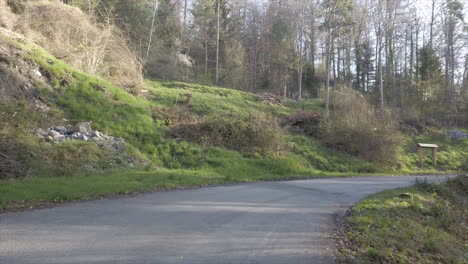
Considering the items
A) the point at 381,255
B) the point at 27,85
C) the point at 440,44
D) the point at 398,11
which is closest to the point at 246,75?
the point at 398,11

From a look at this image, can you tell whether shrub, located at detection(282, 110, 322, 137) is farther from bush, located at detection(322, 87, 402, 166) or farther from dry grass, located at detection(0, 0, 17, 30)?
dry grass, located at detection(0, 0, 17, 30)

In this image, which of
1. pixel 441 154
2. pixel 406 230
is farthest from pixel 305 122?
pixel 406 230

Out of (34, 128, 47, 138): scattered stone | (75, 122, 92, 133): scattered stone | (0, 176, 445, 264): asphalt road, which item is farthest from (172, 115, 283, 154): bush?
(0, 176, 445, 264): asphalt road

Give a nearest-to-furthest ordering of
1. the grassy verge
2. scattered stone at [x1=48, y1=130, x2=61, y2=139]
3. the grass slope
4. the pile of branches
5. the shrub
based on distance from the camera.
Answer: the grassy verge < the grass slope < scattered stone at [x1=48, y1=130, x2=61, y2=139] < the shrub < the pile of branches

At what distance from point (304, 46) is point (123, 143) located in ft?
119

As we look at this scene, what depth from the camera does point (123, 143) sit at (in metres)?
16.4

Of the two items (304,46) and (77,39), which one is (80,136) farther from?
(304,46)

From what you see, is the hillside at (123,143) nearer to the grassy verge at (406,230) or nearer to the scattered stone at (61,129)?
the scattered stone at (61,129)

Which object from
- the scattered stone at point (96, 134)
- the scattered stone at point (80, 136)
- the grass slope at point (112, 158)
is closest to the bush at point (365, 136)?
the grass slope at point (112, 158)

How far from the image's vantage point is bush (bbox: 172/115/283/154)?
20.6 m

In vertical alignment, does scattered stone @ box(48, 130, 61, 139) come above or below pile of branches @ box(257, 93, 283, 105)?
below

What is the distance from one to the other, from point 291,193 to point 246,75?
31.5 meters

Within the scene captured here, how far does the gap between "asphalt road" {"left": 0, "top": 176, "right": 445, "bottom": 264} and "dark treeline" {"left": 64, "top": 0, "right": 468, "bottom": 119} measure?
28.1 meters

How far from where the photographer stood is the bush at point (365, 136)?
86.2 feet
